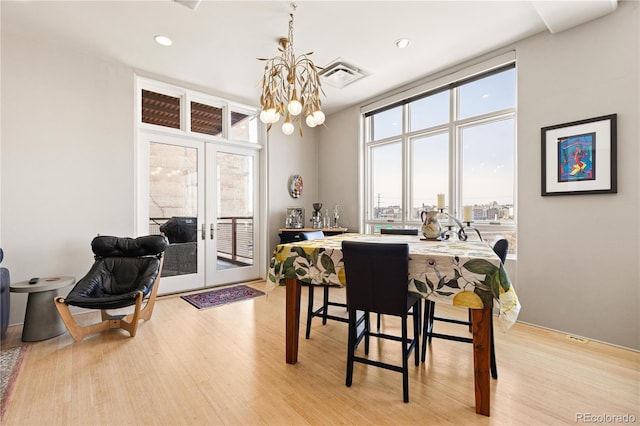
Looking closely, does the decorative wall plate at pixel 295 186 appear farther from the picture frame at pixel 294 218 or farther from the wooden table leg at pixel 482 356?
the wooden table leg at pixel 482 356

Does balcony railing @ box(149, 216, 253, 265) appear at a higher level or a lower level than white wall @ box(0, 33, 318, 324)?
lower

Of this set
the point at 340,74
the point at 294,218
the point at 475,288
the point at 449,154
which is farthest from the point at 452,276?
the point at 294,218

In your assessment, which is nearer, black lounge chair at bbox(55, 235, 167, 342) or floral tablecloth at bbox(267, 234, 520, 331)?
floral tablecloth at bbox(267, 234, 520, 331)

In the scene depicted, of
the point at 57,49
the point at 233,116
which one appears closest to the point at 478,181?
the point at 233,116

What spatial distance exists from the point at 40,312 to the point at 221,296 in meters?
Answer: 1.86

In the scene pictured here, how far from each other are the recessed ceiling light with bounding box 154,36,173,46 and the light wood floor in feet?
9.97

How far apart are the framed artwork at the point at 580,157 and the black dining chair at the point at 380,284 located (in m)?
2.13

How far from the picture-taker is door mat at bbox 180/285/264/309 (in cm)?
384

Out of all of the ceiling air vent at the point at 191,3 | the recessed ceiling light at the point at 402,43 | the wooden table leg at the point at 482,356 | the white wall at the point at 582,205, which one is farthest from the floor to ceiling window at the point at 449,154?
the ceiling air vent at the point at 191,3

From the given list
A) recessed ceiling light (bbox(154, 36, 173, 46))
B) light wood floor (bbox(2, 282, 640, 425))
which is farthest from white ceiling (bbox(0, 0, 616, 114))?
light wood floor (bbox(2, 282, 640, 425))

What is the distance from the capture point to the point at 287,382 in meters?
2.07

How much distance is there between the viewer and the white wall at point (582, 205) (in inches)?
100

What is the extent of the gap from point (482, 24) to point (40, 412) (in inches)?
181

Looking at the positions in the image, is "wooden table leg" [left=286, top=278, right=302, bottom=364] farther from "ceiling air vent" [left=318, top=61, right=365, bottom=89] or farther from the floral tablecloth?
"ceiling air vent" [left=318, top=61, right=365, bottom=89]
